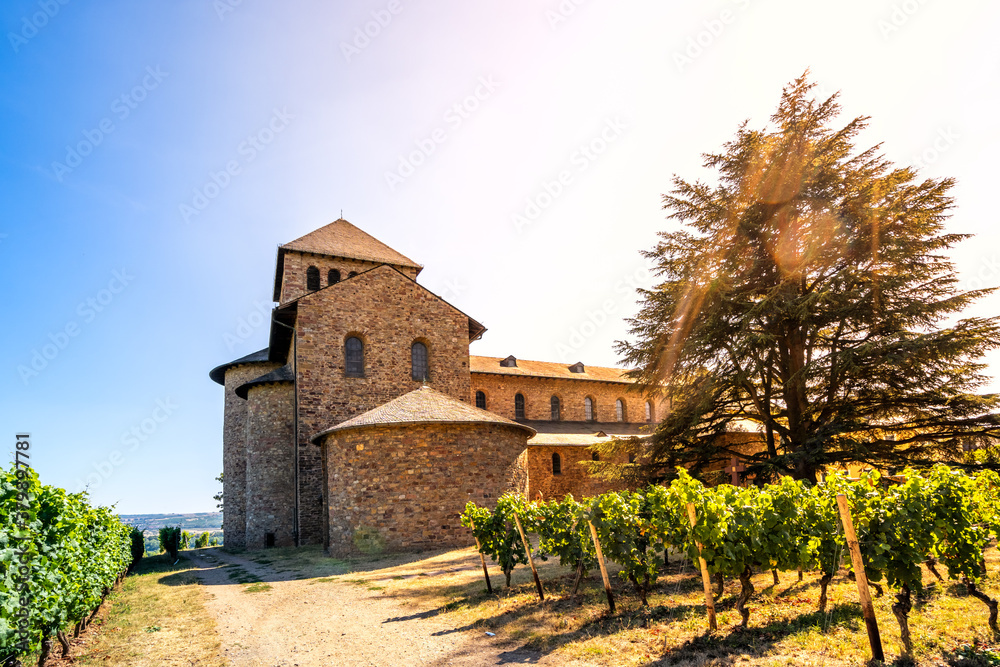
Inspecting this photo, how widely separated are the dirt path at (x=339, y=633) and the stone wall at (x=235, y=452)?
13187 millimetres

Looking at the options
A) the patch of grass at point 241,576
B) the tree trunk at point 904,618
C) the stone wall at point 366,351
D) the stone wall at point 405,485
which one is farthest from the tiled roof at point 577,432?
the tree trunk at point 904,618

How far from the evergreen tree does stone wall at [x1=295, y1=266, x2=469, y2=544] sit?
8.67 meters

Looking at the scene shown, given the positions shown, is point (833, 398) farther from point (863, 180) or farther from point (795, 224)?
point (863, 180)

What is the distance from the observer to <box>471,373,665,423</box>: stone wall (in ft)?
99.9

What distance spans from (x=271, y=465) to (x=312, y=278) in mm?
9666

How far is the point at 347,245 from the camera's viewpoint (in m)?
29.4

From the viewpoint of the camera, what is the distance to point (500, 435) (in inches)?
712

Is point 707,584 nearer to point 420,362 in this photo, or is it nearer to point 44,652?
point 44,652

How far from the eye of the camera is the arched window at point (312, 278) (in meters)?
27.7

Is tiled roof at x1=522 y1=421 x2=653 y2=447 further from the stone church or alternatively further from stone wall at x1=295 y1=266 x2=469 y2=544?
stone wall at x1=295 y1=266 x2=469 y2=544

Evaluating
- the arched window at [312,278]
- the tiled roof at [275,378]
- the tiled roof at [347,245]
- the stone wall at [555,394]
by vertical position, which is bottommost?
the stone wall at [555,394]

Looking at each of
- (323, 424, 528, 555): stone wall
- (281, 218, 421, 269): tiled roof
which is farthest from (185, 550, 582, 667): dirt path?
(281, 218, 421, 269): tiled roof

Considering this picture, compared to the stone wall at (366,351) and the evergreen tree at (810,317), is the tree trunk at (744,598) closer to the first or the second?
the evergreen tree at (810,317)

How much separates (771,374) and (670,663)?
12.2 meters
